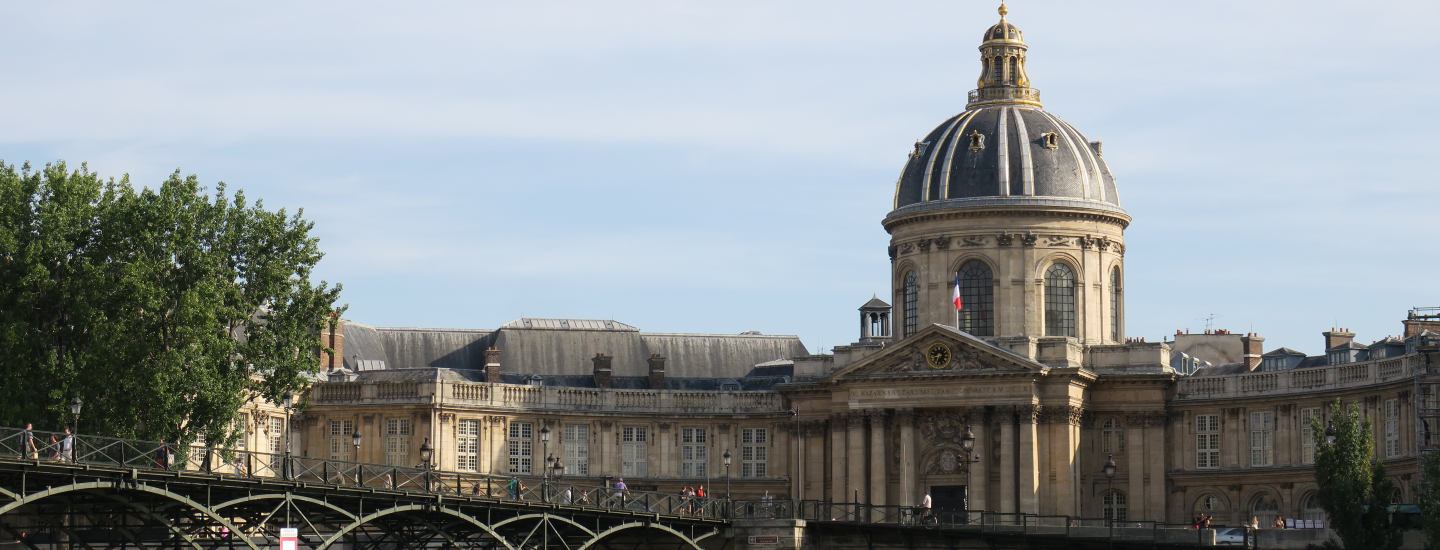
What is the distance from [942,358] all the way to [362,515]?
40824 mm

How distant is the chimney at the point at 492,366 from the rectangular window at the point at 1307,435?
117ft

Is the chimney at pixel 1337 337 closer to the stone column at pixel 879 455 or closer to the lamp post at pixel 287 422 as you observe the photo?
the stone column at pixel 879 455

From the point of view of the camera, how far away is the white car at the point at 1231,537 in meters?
82.8

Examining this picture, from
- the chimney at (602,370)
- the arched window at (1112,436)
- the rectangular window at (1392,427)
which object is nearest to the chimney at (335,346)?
the chimney at (602,370)

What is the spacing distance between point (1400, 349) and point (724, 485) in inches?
1204

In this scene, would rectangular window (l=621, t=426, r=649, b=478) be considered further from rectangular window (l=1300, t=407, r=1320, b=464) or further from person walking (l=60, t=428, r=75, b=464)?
person walking (l=60, t=428, r=75, b=464)

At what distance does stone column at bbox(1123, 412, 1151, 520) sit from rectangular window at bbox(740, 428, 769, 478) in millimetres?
17026

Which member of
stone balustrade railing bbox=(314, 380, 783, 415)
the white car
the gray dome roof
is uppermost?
the gray dome roof

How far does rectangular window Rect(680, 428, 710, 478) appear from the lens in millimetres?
112438

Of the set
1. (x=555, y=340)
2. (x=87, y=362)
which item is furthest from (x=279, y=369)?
(x=555, y=340)

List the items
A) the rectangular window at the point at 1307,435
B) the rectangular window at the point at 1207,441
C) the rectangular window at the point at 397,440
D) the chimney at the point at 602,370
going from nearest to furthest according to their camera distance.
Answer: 1. the rectangular window at the point at 1307,435
2. the rectangular window at the point at 1207,441
3. the rectangular window at the point at 397,440
4. the chimney at the point at 602,370

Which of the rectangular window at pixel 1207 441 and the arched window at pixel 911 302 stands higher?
the arched window at pixel 911 302

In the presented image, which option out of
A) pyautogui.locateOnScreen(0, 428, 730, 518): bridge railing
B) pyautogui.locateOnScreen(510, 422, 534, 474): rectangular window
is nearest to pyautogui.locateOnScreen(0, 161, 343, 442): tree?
pyautogui.locateOnScreen(0, 428, 730, 518): bridge railing

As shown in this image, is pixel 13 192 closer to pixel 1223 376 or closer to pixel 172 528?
pixel 172 528
